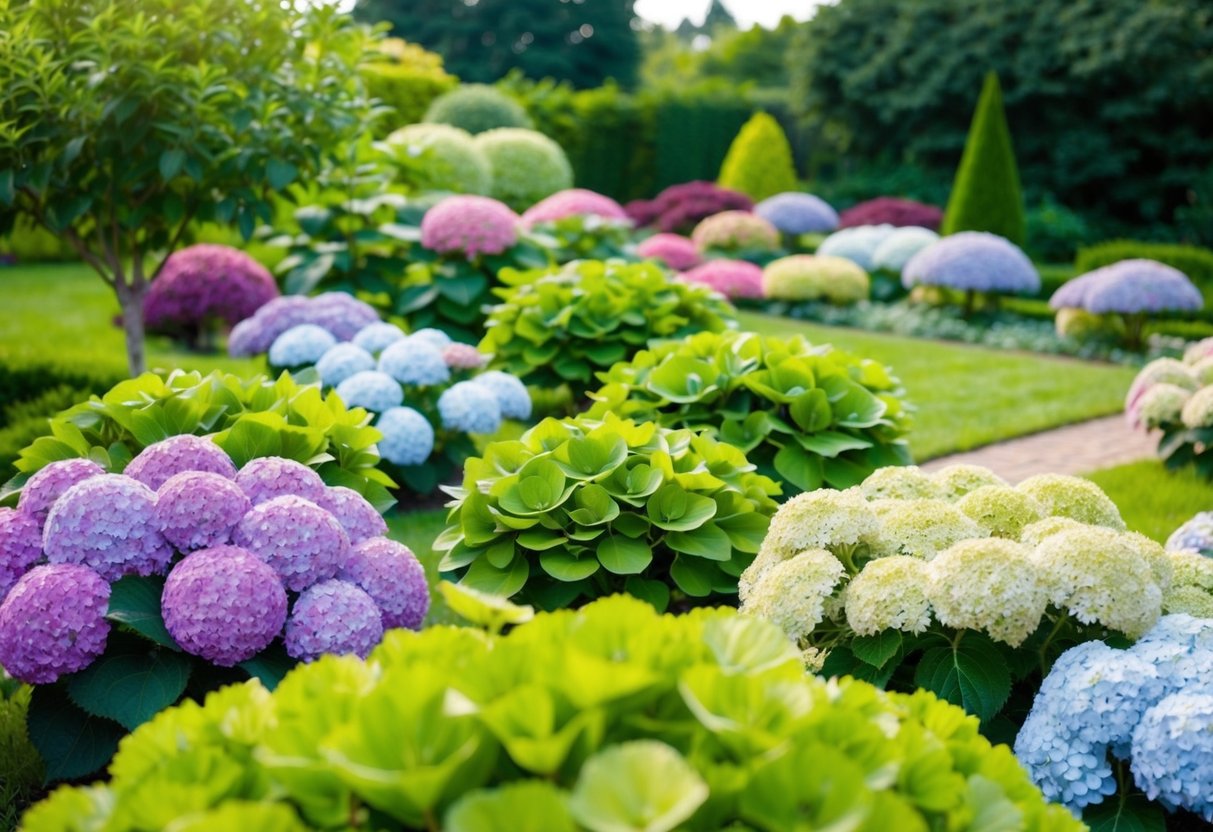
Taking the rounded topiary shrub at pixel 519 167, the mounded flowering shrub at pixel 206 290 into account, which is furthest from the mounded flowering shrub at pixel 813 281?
the mounded flowering shrub at pixel 206 290

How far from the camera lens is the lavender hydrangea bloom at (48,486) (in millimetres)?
2566

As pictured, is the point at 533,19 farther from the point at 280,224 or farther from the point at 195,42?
the point at 195,42

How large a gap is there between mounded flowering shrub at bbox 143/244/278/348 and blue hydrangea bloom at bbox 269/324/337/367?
3316mm

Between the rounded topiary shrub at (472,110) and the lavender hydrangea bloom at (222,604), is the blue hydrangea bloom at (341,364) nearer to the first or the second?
the lavender hydrangea bloom at (222,604)

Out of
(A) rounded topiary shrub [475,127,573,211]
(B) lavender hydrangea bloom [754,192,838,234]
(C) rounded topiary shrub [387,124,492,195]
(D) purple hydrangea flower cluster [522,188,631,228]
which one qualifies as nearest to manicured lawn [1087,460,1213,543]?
(C) rounded topiary shrub [387,124,492,195]

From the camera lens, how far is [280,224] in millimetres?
7590

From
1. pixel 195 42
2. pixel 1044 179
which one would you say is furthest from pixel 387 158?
pixel 1044 179

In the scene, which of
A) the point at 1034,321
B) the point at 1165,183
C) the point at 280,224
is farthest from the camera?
the point at 1165,183

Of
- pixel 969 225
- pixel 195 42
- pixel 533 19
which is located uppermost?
pixel 533 19

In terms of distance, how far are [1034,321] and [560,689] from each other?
1138 cm

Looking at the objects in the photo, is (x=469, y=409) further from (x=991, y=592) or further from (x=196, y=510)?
(x=991, y=592)

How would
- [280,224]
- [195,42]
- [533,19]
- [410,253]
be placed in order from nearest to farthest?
[195,42], [410,253], [280,224], [533,19]

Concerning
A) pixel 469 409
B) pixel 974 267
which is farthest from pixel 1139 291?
pixel 469 409

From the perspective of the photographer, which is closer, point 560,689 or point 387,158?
point 560,689
